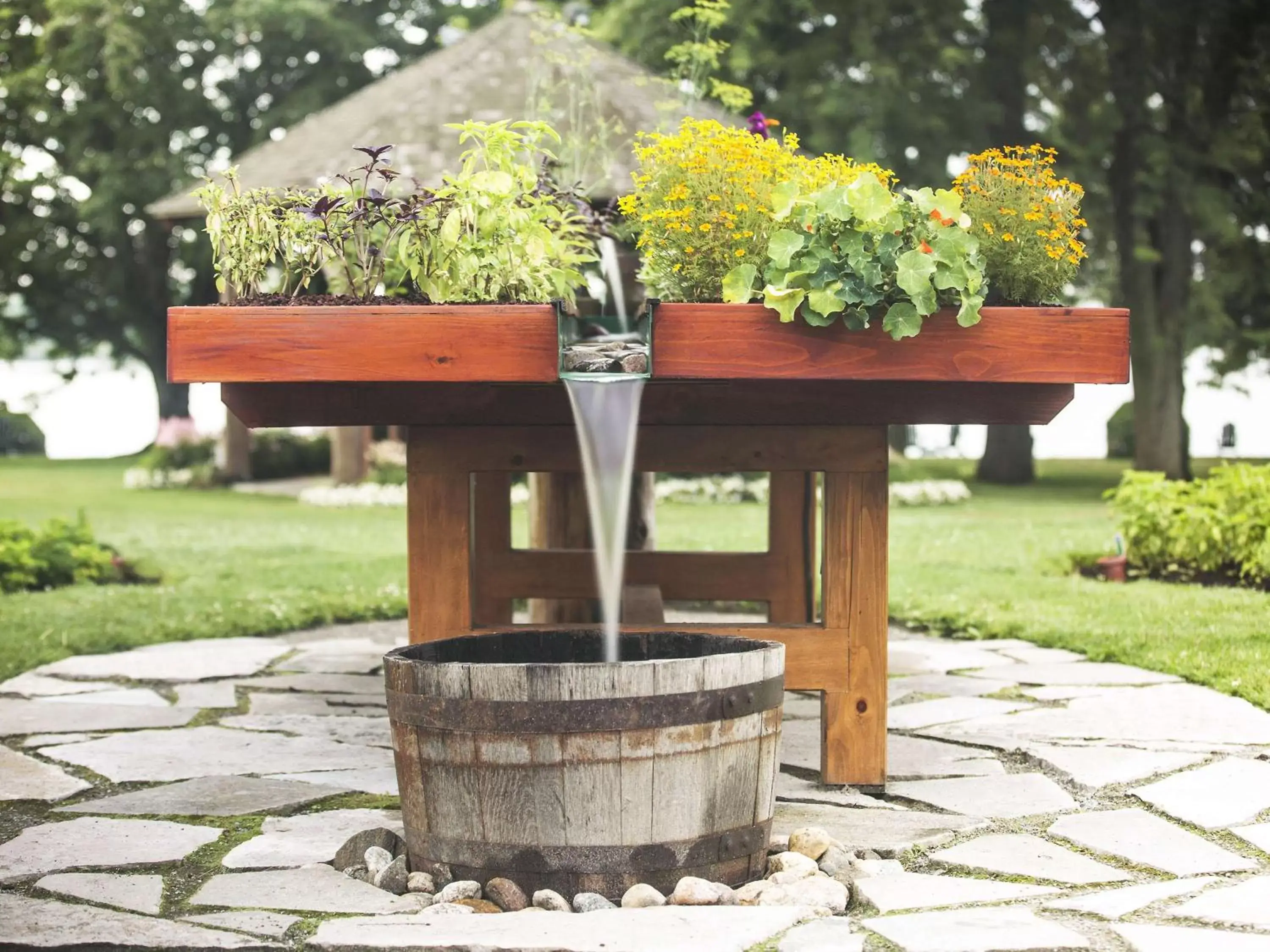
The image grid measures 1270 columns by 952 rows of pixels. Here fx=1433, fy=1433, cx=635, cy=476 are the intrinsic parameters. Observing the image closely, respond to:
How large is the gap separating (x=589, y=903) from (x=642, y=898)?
0.35 ft

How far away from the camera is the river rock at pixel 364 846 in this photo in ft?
10.6

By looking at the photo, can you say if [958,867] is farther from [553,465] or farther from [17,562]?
[17,562]

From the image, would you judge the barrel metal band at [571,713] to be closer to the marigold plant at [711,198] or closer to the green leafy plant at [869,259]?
the green leafy plant at [869,259]

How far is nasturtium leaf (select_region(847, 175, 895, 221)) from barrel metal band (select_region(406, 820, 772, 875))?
55.5 inches

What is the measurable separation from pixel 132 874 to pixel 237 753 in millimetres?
1309

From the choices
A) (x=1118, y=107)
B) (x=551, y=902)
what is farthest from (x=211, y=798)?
(x=1118, y=107)

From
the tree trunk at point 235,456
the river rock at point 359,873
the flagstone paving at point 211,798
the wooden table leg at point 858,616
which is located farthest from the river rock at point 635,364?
the tree trunk at point 235,456

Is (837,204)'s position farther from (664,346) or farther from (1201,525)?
(1201,525)

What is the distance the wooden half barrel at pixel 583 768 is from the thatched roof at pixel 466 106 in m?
4.04

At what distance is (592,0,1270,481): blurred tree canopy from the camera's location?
1555 centimetres

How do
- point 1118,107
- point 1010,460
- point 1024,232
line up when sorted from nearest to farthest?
point 1024,232 → point 1118,107 → point 1010,460

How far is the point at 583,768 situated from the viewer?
2.92 m

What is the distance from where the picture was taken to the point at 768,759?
318cm

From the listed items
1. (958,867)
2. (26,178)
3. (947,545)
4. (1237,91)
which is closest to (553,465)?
(958,867)
